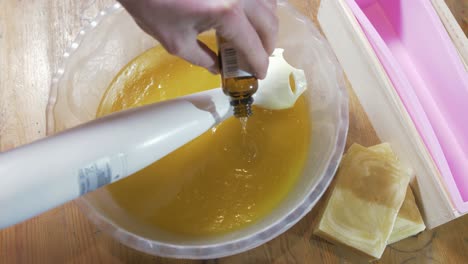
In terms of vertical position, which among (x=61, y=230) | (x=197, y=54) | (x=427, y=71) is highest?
(x=197, y=54)

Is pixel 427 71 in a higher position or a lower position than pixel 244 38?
lower

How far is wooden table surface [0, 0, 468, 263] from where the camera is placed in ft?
2.05

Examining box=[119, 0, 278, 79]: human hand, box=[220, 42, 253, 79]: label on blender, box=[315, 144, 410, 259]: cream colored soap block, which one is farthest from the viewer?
box=[315, 144, 410, 259]: cream colored soap block

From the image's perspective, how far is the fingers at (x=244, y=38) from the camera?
0.40 meters

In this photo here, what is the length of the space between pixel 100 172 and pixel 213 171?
0.27 metres

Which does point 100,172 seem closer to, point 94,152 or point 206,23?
point 94,152

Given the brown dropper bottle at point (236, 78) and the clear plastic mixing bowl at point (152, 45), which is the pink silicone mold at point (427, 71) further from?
the brown dropper bottle at point (236, 78)

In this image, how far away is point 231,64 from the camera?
51 cm

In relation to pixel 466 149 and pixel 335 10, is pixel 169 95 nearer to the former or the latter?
pixel 335 10

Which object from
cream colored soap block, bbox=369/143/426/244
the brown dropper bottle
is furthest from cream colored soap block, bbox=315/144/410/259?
the brown dropper bottle

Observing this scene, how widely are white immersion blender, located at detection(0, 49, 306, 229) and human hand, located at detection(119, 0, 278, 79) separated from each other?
111 mm

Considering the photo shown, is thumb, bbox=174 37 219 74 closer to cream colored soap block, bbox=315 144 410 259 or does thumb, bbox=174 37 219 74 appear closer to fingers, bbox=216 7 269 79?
fingers, bbox=216 7 269 79

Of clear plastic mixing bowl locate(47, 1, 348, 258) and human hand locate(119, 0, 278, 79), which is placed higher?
human hand locate(119, 0, 278, 79)

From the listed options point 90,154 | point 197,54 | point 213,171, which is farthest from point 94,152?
point 213,171
